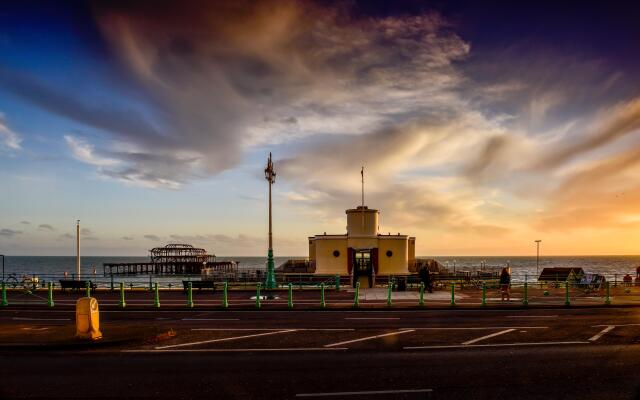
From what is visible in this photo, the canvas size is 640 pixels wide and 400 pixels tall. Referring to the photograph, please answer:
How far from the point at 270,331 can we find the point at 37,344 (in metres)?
7.04

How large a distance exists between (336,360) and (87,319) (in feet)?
24.9

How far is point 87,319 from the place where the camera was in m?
14.7

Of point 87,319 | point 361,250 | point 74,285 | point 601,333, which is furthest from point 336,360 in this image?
point 361,250

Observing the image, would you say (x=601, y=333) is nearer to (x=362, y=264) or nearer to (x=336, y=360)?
(x=336, y=360)

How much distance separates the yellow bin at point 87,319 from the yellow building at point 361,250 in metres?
26.7

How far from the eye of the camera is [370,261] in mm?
40438

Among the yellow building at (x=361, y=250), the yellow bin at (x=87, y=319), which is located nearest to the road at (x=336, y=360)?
the yellow bin at (x=87, y=319)

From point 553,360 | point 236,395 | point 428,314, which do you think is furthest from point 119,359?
point 428,314

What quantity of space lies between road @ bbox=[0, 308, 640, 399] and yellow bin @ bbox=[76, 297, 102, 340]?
580 millimetres

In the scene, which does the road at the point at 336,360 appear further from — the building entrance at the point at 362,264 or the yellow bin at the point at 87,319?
the building entrance at the point at 362,264

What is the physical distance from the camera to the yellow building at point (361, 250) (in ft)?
133

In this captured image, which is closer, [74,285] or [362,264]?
[74,285]

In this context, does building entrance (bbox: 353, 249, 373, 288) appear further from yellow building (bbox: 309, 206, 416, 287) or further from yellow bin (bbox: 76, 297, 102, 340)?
yellow bin (bbox: 76, 297, 102, 340)

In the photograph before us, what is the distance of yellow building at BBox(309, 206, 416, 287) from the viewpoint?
40.4 m
